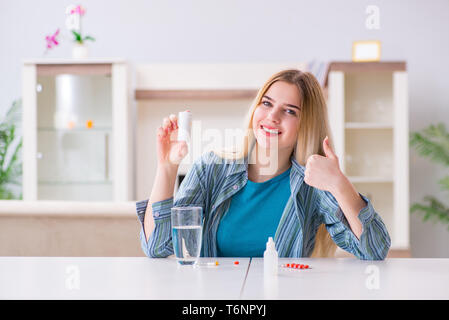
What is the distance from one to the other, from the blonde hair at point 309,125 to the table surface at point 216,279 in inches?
12.9

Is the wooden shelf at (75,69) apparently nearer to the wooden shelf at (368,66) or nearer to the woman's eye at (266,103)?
the wooden shelf at (368,66)

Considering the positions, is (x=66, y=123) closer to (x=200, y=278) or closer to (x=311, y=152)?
(x=311, y=152)

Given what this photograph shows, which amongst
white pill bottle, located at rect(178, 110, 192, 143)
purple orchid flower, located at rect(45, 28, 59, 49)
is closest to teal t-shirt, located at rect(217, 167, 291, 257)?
white pill bottle, located at rect(178, 110, 192, 143)

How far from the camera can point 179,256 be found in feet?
4.20

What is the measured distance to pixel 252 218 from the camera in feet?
5.33

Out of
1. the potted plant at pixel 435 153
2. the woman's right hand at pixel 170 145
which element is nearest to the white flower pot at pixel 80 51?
the potted plant at pixel 435 153

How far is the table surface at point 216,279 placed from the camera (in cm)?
96

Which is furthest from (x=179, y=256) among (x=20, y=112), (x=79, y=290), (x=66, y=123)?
(x=20, y=112)

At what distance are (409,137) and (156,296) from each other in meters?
3.64

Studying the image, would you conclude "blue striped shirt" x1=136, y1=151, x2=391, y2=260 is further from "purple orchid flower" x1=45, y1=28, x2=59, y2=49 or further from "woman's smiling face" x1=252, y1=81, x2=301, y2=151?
"purple orchid flower" x1=45, y1=28, x2=59, y2=49

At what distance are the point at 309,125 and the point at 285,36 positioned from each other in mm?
2861

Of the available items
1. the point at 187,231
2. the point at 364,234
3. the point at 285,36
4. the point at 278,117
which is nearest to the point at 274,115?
the point at 278,117

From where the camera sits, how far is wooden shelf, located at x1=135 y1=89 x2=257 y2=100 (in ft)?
13.6

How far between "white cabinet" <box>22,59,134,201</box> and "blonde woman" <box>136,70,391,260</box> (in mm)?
2481
